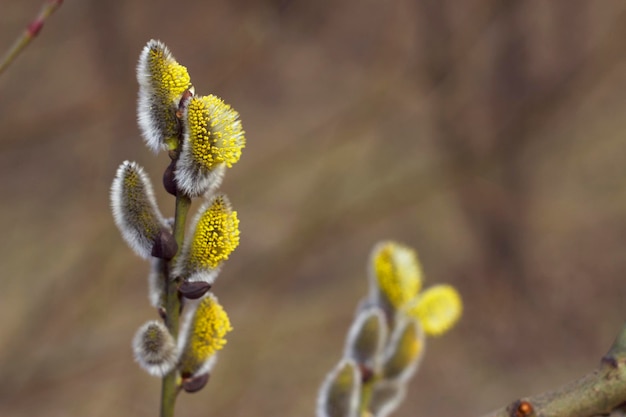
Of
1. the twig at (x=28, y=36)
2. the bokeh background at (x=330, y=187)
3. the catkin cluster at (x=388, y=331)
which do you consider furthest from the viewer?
the bokeh background at (x=330, y=187)

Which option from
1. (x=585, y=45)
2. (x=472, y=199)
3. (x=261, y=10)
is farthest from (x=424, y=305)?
(x=585, y=45)

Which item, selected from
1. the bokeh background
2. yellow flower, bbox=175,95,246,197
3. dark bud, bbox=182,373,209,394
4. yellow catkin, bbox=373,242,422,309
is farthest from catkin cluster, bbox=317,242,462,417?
the bokeh background

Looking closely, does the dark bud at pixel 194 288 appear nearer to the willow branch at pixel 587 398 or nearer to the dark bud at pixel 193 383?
the dark bud at pixel 193 383

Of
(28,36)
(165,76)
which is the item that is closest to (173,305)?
(165,76)

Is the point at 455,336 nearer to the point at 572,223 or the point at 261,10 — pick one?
the point at 572,223

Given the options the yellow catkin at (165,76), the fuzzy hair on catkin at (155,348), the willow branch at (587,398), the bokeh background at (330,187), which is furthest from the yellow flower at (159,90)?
the bokeh background at (330,187)

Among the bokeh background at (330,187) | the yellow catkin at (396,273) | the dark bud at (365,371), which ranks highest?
the bokeh background at (330,187)
